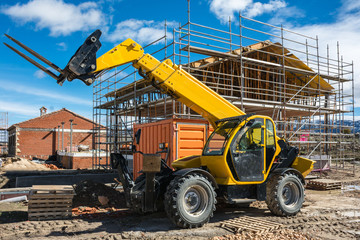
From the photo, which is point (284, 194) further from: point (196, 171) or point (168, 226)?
point (168, 226)

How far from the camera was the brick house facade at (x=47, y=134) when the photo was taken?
36219mm

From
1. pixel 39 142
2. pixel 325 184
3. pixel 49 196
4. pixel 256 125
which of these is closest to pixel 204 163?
pixel 256 125

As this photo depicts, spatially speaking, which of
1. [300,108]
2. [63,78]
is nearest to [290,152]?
[63,78]

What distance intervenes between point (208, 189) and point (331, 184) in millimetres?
7242

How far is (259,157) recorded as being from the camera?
766 cm

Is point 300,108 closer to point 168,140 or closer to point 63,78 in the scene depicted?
point 168,140

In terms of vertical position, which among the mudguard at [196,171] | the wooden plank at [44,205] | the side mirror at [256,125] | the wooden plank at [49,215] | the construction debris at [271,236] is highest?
the side mirror at [256,125]

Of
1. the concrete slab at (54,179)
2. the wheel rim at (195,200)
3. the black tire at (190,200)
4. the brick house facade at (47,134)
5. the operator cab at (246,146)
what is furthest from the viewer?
the brick house facade at (47,134)

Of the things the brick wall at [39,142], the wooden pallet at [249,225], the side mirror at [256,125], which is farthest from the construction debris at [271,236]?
the brick wall at [39,142]

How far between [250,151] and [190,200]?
6.20 feet

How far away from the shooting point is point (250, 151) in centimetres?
758

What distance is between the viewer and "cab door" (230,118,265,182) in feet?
24.2

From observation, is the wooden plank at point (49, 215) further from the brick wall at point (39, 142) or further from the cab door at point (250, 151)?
the brick wall at point (39, 142)

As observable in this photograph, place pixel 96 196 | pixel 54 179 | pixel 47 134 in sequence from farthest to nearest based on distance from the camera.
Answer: pixel 47 134 → pixel 54 179 → pixel 96 196
